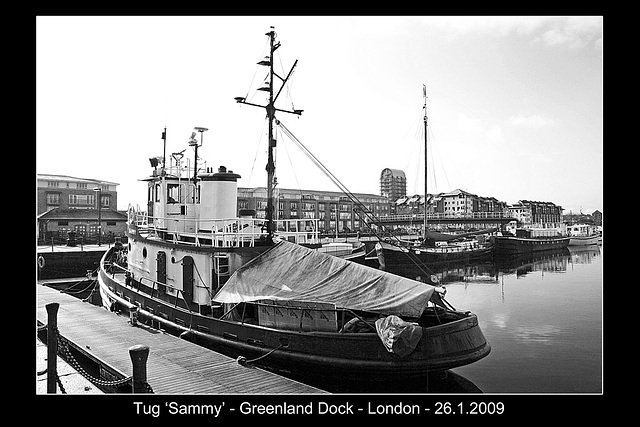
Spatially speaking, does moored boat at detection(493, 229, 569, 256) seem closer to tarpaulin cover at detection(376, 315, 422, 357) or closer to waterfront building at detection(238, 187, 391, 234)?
waterfront building at detection(238, 187, 391, 234)

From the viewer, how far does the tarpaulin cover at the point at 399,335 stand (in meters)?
9.60

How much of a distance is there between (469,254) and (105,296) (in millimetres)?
38988

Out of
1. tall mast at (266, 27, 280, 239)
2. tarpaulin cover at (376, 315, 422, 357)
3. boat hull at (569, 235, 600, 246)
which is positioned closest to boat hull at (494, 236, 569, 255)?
boat hull at (569, 235, 600, 246)

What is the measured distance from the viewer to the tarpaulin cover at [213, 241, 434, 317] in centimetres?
992

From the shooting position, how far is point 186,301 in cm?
1398

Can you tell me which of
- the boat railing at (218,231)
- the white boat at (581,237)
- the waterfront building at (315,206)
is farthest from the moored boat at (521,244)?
the boat railing at (218,231)

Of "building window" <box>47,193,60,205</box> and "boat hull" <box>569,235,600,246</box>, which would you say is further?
"boat hull" <box>569,235,600,246</box>

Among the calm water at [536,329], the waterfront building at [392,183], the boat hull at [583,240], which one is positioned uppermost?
the waterfront building at [392,183]

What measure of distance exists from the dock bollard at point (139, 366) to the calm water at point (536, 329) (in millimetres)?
8927

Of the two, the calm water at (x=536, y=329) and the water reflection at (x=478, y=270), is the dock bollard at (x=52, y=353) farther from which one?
the water reflection at (x=478, y=270)

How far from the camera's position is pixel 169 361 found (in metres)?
10.4

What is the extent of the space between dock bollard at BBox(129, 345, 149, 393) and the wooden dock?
1.46 m

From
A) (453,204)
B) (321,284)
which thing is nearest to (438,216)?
(453,204)
